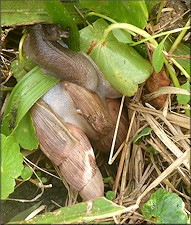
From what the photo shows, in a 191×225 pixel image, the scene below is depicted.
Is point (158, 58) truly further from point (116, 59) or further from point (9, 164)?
point (9, 164)

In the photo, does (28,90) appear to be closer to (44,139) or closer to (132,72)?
(44,139)

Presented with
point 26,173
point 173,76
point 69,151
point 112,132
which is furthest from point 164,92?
point 26,173

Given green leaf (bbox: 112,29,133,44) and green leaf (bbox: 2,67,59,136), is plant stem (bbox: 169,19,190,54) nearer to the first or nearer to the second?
green leaf (bbox: 112,29,133,44)

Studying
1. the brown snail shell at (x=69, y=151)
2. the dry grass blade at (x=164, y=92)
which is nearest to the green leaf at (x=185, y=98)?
the dry grass blade at (x=164, y=92)

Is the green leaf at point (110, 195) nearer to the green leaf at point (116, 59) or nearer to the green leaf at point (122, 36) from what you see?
the green leaf at point (116, 59)

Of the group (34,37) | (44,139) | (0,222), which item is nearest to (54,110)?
(44,139)
